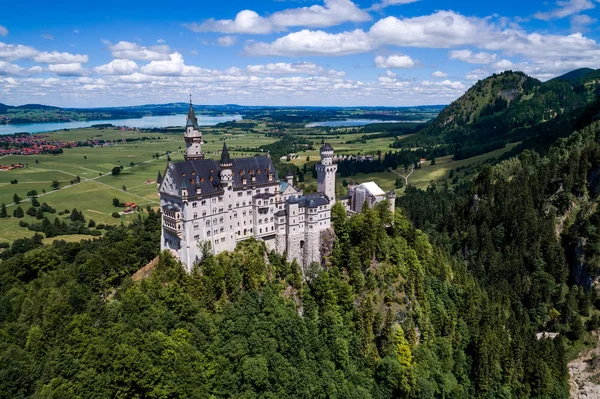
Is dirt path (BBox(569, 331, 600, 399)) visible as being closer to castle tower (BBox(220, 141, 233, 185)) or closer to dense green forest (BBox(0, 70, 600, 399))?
dense green forest (BBox(0, 70, 600, 399))

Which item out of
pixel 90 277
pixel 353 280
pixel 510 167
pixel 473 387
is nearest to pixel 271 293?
pixel 353 280

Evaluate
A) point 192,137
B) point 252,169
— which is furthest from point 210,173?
point 192,137

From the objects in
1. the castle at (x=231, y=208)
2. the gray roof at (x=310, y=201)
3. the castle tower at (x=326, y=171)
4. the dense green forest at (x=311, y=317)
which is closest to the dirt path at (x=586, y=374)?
the dense green forest at (x=311, y=317)

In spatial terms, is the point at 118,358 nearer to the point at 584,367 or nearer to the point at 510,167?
the point at 584,367

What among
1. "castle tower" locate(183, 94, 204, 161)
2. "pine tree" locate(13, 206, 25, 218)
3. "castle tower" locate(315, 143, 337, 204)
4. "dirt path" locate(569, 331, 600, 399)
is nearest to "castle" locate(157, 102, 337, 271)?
"castle tower" locate(183, 94, 204, 161)

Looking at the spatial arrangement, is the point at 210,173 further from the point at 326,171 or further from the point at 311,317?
the point at 311,317

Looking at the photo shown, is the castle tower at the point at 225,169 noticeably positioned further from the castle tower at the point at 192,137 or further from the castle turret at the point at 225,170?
the castle tower at the point at 192,137
